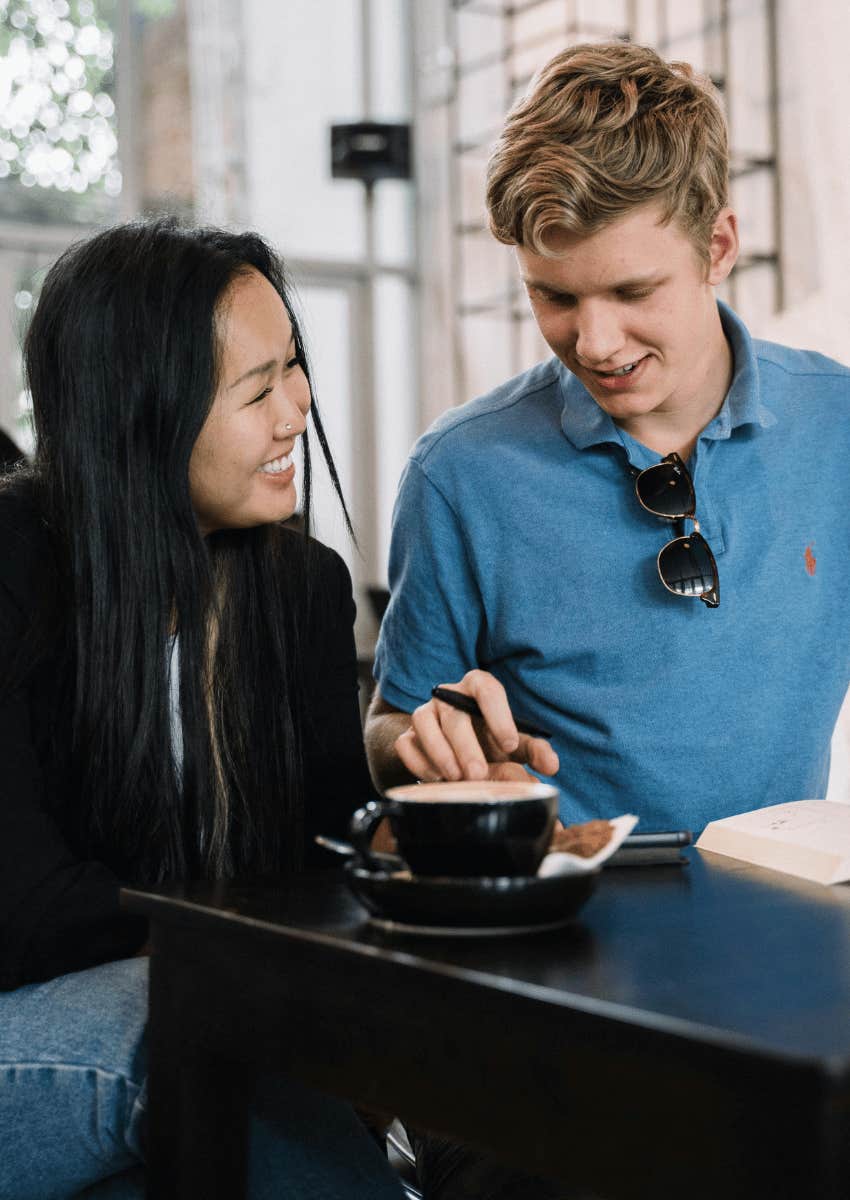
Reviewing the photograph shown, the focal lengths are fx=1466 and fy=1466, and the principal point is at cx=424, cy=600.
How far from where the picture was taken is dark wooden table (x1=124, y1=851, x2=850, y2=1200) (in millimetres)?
624

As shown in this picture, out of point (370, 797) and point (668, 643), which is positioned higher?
point (668, 643)

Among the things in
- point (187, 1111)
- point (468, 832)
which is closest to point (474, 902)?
point (468, 832)

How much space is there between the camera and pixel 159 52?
615 cm

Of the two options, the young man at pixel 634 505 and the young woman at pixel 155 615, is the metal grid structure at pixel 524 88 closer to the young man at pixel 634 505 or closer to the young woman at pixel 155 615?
the young man at pixel 634 505

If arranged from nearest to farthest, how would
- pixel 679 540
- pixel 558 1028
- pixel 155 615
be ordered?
pixel 558 1028
pixel 155 615
pixel 679 540

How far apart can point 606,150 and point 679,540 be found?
393mm

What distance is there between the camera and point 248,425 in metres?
1.47

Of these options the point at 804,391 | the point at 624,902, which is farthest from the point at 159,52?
the point at 624,902

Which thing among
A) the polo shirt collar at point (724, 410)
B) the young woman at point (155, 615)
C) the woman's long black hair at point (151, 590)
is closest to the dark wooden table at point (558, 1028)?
the young woman at point (155, 615)

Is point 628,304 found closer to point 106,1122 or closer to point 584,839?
point 584,839

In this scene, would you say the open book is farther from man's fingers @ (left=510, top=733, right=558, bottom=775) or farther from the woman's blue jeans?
the woman's blue jeans

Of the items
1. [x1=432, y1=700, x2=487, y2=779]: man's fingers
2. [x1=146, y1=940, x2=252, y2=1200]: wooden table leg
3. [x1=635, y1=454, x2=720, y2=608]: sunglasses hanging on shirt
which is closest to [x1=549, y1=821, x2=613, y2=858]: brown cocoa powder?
[x1=432, y1=700, x2=487, y2=779]: man's fingers

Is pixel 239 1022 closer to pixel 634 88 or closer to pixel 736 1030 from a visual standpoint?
pixel 736 1030

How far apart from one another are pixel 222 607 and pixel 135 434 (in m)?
0.20
